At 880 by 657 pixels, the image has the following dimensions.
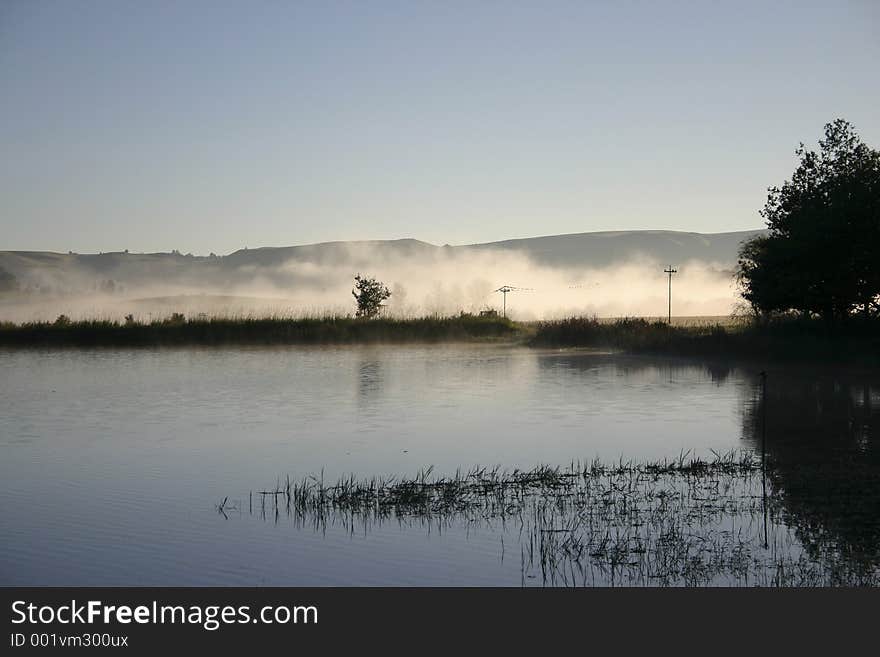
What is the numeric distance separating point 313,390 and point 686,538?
23590mm

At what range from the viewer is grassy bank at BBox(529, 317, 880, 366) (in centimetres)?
4394

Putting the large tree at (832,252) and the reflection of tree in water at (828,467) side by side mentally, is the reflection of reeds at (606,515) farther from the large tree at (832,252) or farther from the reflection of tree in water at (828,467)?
the large tree at (832,252)

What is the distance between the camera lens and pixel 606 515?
42.9 ft

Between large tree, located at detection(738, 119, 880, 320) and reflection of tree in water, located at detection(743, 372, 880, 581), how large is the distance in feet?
46.9

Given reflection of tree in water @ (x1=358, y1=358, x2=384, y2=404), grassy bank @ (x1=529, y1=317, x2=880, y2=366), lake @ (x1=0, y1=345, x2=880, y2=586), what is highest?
grassy bank @ (x1=529, y1=317, x2=880, y2=366)

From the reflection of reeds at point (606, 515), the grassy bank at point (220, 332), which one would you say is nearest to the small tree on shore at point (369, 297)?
the grassy bank at point (220, 332)

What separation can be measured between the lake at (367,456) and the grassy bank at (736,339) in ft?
14.5

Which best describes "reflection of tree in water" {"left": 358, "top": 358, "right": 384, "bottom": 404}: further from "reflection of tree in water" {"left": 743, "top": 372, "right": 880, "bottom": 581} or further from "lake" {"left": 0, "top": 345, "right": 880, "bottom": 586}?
"reflection of tree in water" {"left": 743, "top": 372, "right": 880, "bottom": 581}

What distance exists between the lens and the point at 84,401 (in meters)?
30.6

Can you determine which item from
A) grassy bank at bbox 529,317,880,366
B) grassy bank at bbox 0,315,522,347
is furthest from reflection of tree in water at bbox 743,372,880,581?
grassy bank at bbox 0,315,522,347

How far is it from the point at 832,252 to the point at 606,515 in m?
35.2

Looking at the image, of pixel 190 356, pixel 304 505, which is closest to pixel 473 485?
pixel 304 505

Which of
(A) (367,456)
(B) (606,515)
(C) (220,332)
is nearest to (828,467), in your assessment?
(B) (606,515)
